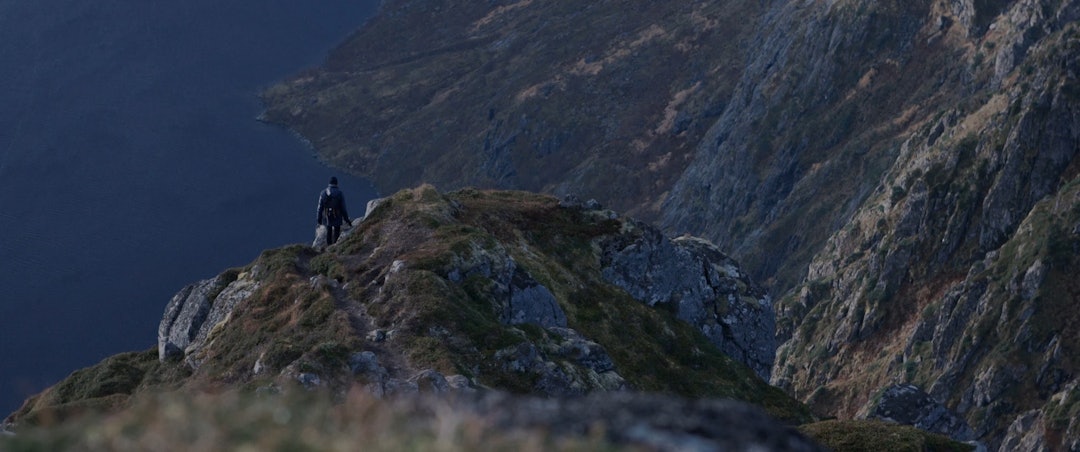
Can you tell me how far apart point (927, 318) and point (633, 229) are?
3416 inches

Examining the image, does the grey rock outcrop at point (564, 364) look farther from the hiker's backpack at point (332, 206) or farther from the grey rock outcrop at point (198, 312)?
the hiker's backpack at point (332, 206)

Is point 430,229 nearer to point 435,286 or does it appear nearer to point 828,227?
point 435,286

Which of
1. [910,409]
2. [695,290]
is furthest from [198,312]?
Answer: [910,409]

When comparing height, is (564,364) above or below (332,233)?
below

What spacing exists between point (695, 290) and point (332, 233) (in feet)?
56.0

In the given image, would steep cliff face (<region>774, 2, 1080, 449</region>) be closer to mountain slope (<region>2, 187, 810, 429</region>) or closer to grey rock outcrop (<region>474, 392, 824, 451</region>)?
mountain slope (<region>2, 187, 810, 429</region>)

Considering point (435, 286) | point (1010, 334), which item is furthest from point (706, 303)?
point (1010, 334)

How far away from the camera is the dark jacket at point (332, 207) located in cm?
4847

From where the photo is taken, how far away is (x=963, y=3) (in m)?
185

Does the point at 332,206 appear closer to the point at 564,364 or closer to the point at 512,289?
the point at 512,289

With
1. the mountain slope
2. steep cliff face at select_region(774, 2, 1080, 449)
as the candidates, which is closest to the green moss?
the mountain slope

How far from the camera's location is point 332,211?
49000mm

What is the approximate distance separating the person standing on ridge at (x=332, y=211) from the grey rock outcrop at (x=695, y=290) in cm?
1205

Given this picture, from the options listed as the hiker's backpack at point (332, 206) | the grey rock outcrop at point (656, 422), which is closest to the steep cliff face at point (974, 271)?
the hiker's backpack at point (332, 206)
